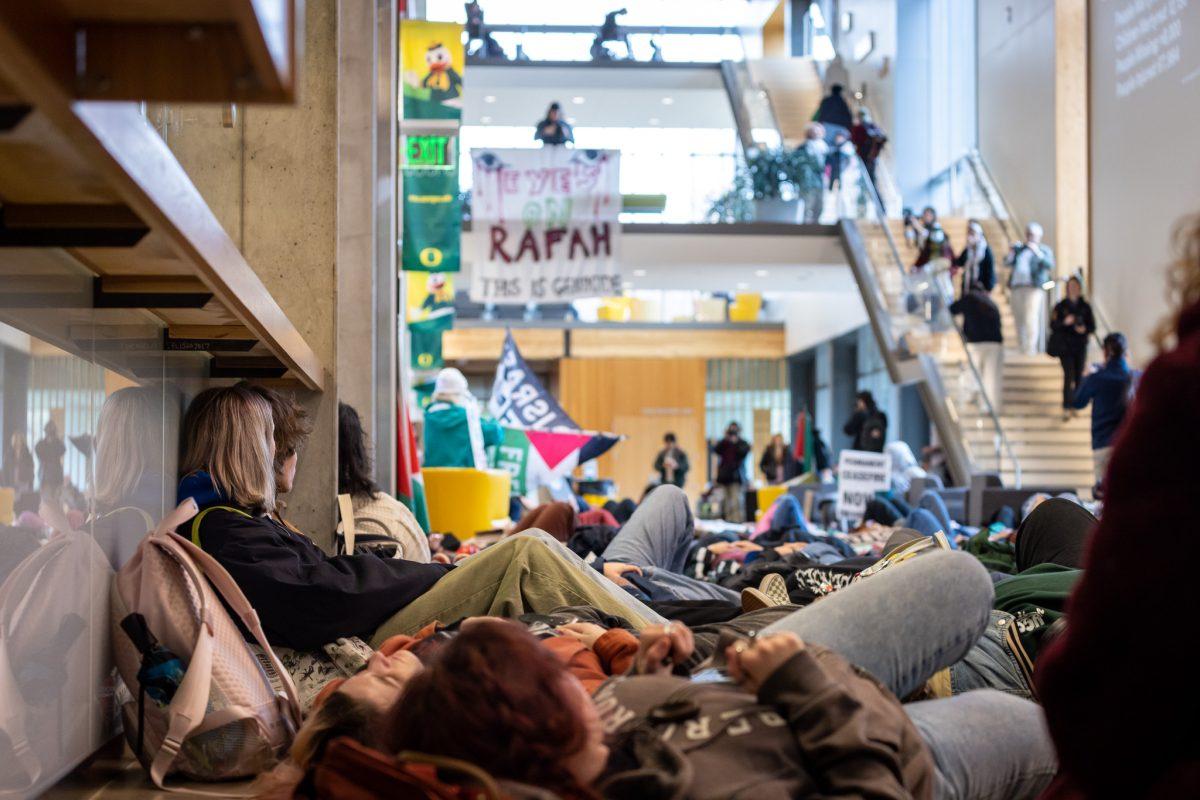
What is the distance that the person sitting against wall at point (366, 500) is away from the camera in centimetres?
466

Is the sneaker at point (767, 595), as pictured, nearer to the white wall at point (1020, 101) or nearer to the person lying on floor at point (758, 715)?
the person lying on floor at point (758, 715)

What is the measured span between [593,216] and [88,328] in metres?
11.0

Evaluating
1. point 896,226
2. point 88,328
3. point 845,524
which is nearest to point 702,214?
point 896,226

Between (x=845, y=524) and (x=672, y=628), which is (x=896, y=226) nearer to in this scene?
(x=845, y=524)

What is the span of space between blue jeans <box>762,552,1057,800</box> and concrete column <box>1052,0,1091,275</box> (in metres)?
15.4

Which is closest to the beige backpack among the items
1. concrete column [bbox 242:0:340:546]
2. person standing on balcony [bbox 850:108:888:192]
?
concrete column [bbox 242:0:340:546]

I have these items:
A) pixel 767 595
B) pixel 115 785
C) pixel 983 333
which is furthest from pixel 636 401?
pixel 115 785

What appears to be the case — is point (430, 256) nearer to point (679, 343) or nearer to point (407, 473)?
point (407, 473)

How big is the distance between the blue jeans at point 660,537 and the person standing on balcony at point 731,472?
14535mm

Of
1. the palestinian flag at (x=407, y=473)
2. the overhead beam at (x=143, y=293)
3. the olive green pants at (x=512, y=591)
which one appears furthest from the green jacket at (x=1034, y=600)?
the palestinian flag at (x=407, y=473)

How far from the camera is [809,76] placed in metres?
24.3

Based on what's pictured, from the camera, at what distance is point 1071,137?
659 inches

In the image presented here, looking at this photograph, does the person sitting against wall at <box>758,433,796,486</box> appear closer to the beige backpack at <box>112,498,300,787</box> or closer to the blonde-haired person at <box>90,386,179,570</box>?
the blonde-haired person at <box>90,386,179,570</box>

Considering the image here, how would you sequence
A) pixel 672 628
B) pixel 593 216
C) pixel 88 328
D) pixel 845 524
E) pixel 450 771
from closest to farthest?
pixel 450 771
pixel 672 628
pixel 88 328
pixel 845 524
pixel 593 216
